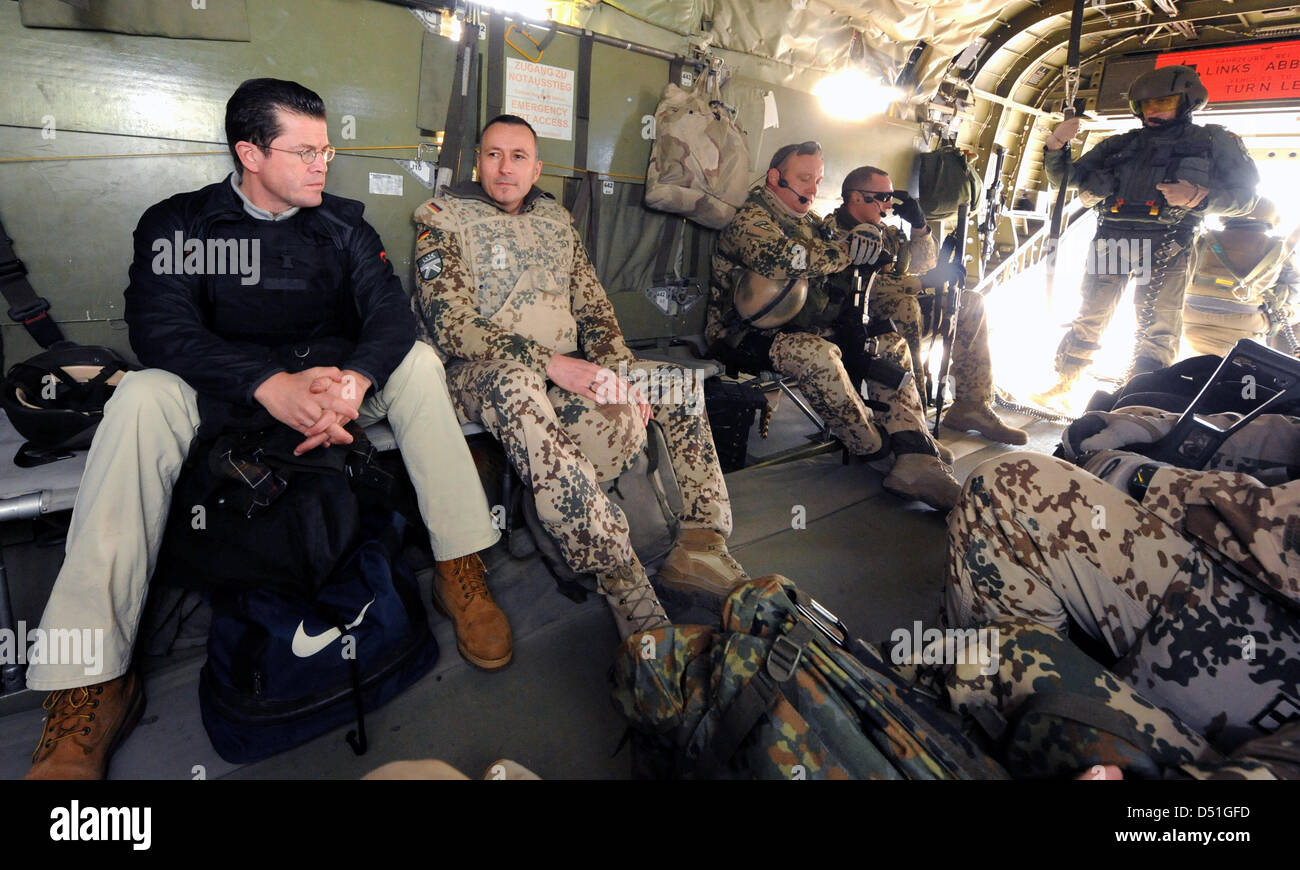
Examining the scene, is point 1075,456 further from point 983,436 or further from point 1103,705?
point 983,436

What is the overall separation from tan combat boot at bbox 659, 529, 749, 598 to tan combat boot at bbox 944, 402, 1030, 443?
264cm

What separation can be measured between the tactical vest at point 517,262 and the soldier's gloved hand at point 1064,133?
12.4 ft

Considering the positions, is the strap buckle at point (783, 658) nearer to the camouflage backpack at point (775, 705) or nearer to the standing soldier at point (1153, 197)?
the camouflage backpack at point (775, 705)

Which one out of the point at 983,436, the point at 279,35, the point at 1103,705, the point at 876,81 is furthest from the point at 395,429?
the point at 876,81

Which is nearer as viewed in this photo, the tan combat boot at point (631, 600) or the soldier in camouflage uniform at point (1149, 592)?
the soldier in camouflage uniform at point (1149, 592)

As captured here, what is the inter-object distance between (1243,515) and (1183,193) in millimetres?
3930

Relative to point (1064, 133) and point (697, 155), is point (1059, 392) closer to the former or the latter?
point (1064, 133)

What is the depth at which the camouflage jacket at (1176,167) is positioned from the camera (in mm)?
3914

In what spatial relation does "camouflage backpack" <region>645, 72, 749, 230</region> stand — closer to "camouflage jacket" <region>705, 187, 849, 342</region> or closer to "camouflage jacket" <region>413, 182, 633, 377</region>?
"camouflage jacket" <region>705, 187, 849, 342</region>

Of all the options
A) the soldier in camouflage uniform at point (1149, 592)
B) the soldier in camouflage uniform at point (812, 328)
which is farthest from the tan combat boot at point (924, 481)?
the soldier in camouflage uniform at point (1149, 592)

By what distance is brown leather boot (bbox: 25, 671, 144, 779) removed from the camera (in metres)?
1.39

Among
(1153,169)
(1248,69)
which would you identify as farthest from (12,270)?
(1248,69)

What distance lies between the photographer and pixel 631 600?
1967mm
